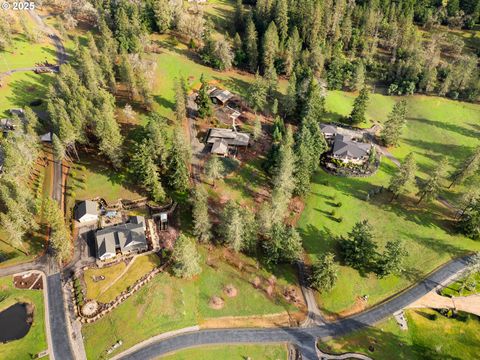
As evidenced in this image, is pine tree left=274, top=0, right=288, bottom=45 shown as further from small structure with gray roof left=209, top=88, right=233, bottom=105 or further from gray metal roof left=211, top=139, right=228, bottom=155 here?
gray metal roof left=211, top=139, right=228, bottom=155

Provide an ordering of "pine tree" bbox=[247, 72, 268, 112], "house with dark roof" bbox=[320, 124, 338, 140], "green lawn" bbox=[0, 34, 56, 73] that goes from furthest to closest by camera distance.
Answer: "green lawn" bbox=[0, 34, 56, 73] → "pine tree" bbox=[247, 72, 268, 112] → "house with dark roof" bbox=[320, 124, 338, 140]

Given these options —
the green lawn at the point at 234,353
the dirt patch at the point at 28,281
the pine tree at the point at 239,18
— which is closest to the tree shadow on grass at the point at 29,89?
the dirt patch at the point at 28,281

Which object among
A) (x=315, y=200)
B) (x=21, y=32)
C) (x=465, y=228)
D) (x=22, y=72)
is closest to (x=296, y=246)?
(x=315, y=200)

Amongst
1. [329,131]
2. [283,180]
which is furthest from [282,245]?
[329,131]

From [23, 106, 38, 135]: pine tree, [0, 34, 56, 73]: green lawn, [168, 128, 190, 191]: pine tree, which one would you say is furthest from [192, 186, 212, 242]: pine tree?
[0, 34, 56, 73]: green lawn

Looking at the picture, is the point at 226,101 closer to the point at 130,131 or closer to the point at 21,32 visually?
the point at 130,131

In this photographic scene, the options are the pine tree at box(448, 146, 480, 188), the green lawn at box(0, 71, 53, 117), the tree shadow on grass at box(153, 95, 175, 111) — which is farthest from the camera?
the tree shadow on grass at box(153, 95, 175, 111)
